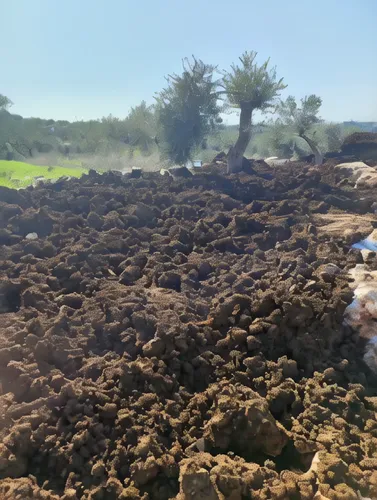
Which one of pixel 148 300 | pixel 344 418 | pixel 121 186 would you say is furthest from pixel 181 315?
pixel 121 186

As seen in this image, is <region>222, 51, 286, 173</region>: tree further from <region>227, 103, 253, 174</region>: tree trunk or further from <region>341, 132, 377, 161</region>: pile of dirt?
<region>341, 132, 377, 161</region>: pile of dirt

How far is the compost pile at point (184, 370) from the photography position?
3.48 metres

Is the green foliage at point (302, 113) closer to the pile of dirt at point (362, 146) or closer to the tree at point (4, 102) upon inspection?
the pile of dirt at point (362, 146)

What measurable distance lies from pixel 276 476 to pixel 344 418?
92 cm

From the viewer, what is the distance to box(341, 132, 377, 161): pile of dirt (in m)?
19.7

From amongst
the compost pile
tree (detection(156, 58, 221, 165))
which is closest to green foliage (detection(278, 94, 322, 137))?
tree (detection(156, 58, 221, 165))

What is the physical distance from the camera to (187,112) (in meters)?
19.1

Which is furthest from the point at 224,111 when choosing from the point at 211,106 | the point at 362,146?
the point at 362,146

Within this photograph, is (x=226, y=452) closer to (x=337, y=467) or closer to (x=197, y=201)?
(x=337, y=467)

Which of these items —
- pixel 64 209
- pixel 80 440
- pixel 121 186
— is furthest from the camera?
pixel 121 186

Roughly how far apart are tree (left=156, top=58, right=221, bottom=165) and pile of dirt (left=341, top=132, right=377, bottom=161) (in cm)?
622

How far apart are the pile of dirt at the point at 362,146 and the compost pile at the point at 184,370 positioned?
513 inches

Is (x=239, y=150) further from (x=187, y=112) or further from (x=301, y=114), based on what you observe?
(x=301, y=114)

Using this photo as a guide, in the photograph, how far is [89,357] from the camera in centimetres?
468
